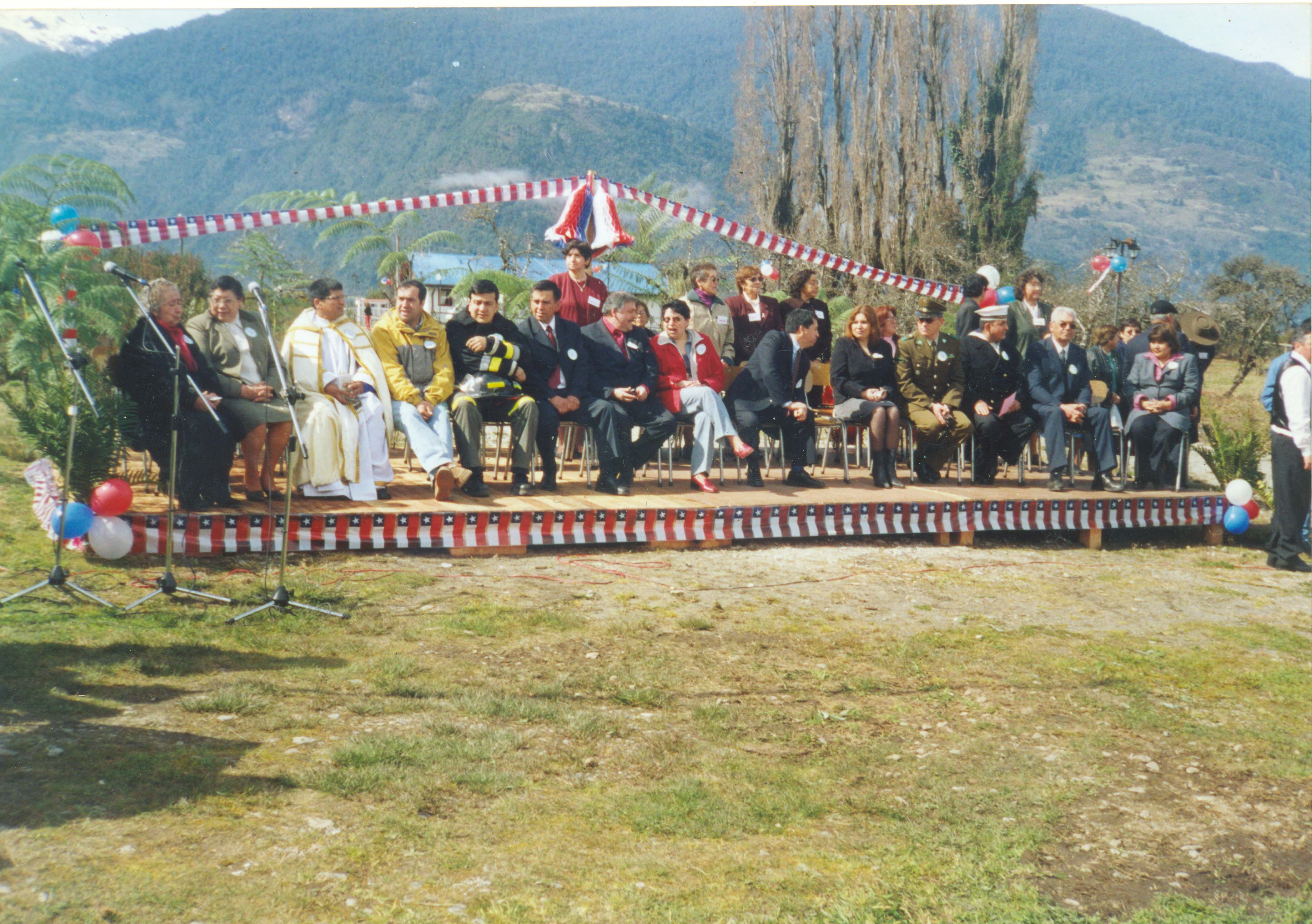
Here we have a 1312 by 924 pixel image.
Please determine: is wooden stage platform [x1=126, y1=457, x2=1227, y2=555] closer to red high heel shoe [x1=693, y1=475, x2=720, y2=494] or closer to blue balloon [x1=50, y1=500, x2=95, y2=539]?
red high heel shoe [x1=693, y1=475, x2=720, y2=494]

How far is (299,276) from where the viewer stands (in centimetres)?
2081

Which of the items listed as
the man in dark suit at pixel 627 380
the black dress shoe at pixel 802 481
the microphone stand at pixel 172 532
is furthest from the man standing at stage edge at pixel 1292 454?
the microphone stand at pixel 172 532

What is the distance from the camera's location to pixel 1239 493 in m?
9.52

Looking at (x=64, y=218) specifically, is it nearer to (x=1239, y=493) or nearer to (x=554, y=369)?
(x=554, y=369)

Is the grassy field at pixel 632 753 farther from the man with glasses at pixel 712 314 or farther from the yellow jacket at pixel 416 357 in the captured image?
the man with glasses at pixel 712 314

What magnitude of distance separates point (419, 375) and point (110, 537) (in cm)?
249

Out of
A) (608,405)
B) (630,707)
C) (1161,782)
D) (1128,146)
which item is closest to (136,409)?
(608,405)

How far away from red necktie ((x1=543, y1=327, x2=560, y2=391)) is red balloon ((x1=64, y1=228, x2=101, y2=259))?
10.6 feet

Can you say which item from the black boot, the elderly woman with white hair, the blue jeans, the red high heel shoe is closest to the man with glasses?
the red high heel shoe

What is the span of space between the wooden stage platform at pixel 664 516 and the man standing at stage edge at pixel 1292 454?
966mm

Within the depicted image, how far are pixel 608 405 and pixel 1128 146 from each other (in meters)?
97.0

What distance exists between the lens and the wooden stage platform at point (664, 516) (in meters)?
6.61

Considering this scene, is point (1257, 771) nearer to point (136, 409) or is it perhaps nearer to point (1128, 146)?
point (136, 409)

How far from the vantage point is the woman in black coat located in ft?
29.1
